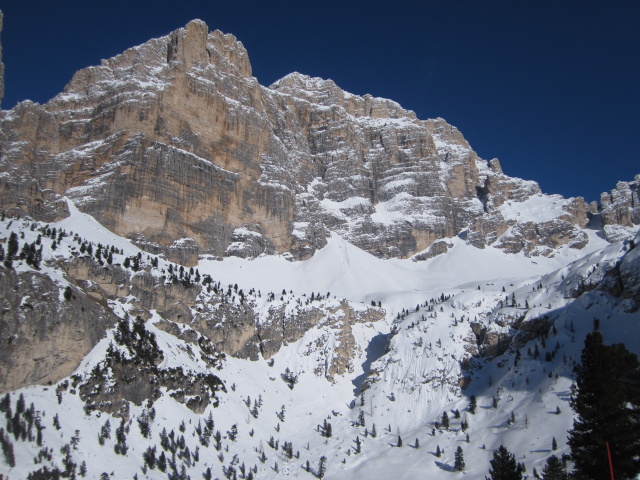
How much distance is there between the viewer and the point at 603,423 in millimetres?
37906

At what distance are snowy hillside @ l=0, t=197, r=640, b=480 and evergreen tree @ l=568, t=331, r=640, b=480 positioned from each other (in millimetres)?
36434

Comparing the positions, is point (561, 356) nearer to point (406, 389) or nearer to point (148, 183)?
point (406, 389)

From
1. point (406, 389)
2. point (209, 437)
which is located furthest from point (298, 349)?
point (209, 437)

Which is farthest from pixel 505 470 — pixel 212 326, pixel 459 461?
pixel 212 326

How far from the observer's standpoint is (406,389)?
10681cm

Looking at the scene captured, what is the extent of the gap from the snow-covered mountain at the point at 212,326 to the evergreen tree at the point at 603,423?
123 ft

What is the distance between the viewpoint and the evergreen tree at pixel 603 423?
1470 inches

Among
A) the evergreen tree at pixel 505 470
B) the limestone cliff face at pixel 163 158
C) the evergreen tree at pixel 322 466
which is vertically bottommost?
the evergreen tree at pixel 322 466

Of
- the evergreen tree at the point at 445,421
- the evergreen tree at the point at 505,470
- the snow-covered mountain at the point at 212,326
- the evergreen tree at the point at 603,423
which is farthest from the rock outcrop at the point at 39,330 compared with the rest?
the evergreen tree at the point at 603,423

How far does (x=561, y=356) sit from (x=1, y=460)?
259 feet

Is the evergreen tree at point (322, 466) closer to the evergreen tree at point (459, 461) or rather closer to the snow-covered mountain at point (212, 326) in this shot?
the snow-covered mountain at point (212, 326)

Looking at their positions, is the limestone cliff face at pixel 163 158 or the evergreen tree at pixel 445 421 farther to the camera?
the limestone cliff face at pixel 163 158

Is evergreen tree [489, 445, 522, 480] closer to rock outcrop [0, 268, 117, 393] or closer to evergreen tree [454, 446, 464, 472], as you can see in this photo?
evergreen tree [454, 446, 464, 472]

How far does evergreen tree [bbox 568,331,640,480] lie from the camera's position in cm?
3734
